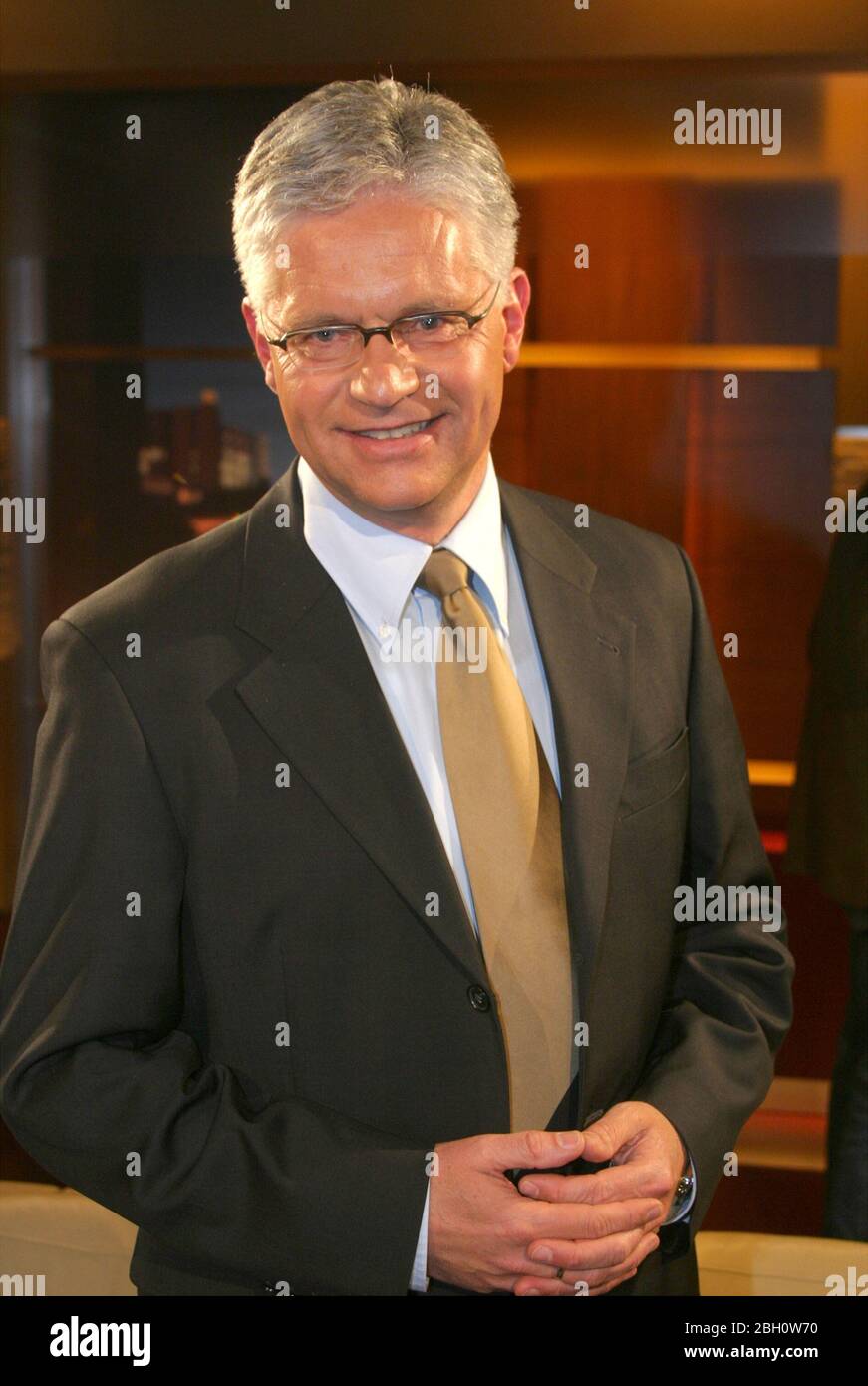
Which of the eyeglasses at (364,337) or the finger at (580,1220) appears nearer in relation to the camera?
the finger at (580,1220)

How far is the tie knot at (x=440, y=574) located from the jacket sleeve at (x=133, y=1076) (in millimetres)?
399

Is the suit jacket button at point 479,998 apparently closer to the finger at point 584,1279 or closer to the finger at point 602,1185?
the finger at point 602,1185

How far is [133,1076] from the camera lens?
1.53 m

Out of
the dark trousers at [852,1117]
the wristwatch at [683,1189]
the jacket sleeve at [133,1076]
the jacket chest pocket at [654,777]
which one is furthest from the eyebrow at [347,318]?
the dark trousers at [852,1117]

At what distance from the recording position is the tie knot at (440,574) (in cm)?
170

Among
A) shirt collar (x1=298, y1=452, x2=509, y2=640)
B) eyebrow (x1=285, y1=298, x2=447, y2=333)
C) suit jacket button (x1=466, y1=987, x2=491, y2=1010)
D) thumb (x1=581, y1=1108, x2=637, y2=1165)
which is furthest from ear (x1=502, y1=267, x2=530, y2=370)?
thumb (x1=581, y1=1108, x2=637, y2=1165)

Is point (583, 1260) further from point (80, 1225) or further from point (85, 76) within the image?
point (85, 76)

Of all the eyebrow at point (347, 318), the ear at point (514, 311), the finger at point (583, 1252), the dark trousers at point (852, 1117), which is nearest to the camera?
the finger at point (583, 1252)

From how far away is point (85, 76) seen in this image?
2.18 metres

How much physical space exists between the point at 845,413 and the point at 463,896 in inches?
52.9

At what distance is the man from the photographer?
1.54m

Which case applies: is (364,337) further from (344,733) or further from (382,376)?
(344,733)

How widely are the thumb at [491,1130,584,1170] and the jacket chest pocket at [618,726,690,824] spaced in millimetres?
398
